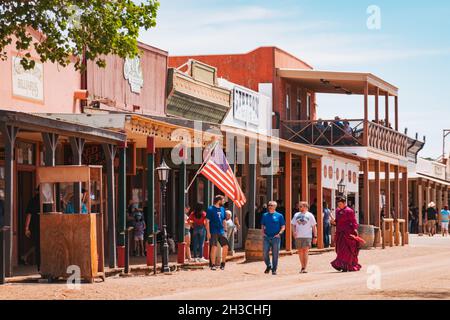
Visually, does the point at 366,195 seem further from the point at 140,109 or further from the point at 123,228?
the point at 123,228

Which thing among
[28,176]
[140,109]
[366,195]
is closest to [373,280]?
[28,176]

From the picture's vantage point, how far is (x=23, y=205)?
27672mm

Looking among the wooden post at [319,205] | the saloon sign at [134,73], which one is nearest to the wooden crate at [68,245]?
the saloon sign at [134,73]

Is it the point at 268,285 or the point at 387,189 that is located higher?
the point at 387,189

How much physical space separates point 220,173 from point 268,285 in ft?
23.1

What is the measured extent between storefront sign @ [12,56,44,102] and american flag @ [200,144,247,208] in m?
4.14

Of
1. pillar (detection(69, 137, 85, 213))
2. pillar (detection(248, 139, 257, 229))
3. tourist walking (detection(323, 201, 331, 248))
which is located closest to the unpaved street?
pillar (detection(69, 137, 85, 213))

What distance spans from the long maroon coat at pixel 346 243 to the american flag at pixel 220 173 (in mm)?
2990

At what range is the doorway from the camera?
27250 millimetres

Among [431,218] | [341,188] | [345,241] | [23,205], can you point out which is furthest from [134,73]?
[431,218]

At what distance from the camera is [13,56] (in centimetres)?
2698

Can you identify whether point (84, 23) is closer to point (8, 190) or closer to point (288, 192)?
point (8, 190)

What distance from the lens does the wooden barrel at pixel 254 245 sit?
3119 cm

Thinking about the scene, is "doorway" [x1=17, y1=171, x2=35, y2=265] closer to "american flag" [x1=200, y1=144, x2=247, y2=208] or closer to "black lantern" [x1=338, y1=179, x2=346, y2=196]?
"american flag" [x1=200, y1=144, x2=247, y2=208]
